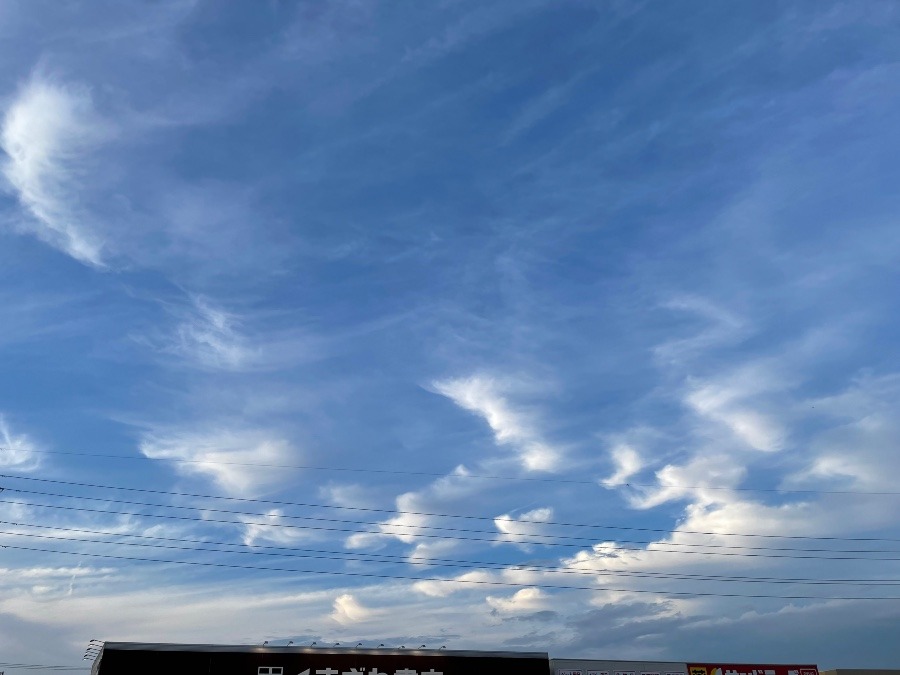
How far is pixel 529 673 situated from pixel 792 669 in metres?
24.8

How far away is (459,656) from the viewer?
68750 mm

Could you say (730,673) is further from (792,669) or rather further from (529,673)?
(529,673)

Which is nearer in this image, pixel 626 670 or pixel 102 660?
pixel 102 660

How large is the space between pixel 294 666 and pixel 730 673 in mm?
38166

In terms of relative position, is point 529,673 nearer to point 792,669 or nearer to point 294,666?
point 294,666

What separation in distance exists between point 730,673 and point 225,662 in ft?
143

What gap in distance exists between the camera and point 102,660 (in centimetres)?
6300

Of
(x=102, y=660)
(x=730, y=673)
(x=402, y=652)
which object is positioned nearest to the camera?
(x=102, y=660)

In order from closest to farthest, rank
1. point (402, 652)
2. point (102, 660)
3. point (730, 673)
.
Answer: point (102, 660), point (402, 652), point (730, 673)

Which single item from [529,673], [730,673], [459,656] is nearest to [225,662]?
[459,656]

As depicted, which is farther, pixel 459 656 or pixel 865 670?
pixel 865 670

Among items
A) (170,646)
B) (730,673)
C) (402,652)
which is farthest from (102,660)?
(730,673)

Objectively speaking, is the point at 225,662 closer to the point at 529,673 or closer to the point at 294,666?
the point at 294,666

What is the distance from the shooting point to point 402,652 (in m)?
68.2
